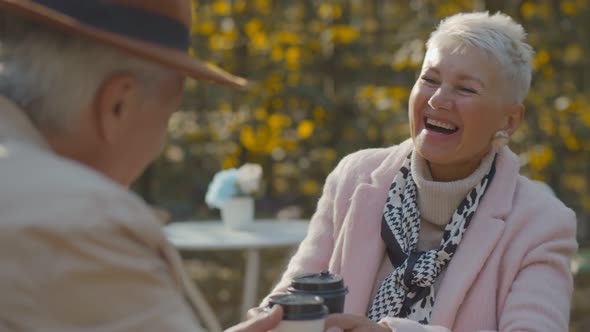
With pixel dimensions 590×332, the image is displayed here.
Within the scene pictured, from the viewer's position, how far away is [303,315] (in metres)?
1.64

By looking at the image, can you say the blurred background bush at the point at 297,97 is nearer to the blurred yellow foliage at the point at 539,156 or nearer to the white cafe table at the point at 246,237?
the blurred yellow foliage at the point at 539,156

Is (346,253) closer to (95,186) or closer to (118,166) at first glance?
(118,166)

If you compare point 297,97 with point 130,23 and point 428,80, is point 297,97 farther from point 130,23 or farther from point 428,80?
point 130,23

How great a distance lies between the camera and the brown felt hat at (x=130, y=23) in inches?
50.2

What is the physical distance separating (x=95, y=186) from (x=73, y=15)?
0.29 meters

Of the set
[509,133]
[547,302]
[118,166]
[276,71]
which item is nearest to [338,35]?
[276,71]

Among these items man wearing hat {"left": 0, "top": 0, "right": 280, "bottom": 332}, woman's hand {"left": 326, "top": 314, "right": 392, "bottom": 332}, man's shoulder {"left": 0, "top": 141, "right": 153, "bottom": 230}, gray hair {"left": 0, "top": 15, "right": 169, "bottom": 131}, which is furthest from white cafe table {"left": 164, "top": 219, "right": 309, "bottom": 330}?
man's shoulder {"left": 0, "top": 141, "right": 153, "bottom": 230}

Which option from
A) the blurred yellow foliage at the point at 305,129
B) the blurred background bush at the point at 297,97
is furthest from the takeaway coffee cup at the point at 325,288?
the blurred yellow foliage at the point at 305,129

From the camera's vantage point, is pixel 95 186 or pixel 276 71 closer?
pixel 95 186

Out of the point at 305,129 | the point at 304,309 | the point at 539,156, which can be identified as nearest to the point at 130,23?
the point at 304,309

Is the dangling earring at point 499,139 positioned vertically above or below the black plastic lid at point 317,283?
above

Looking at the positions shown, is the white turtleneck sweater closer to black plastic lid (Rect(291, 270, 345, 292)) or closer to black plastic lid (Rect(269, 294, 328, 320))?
black plastic lid (Rect(291, 270, 345, 292))

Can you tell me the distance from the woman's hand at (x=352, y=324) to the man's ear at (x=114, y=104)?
705 millimetres

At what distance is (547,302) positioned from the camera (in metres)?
2.05
